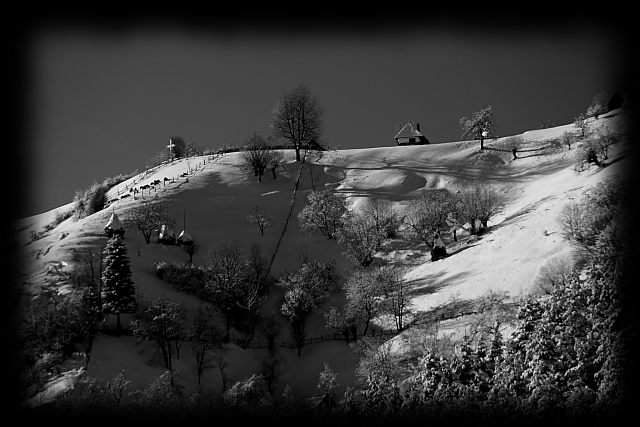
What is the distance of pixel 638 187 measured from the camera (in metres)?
3.69

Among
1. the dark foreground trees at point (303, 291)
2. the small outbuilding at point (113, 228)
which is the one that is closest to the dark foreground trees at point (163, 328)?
the dark foreground trees at point (303, 291)

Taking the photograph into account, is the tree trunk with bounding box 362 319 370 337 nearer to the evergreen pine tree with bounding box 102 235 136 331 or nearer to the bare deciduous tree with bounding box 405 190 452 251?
the bare deciduous tree with bounding box 405 190 452 251

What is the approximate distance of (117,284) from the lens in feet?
102

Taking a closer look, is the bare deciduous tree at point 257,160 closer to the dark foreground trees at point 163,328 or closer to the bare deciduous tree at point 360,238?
the bare deciduous tree at point 360,238

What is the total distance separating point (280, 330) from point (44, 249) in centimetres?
2161

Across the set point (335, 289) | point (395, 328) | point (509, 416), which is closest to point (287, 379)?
point (395, 328)

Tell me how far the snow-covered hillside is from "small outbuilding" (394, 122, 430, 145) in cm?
656

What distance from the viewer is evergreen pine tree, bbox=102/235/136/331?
30438 millimetres

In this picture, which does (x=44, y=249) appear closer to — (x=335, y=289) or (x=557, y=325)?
(x=335, y=289)

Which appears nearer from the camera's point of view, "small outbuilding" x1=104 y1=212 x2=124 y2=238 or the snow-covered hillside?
the snow-covered hillside

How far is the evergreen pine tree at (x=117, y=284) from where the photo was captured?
99.9 ft

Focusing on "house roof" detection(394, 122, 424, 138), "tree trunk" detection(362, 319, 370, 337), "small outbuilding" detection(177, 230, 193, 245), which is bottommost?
"tree trunk" detection(362, 319, 370, 337)

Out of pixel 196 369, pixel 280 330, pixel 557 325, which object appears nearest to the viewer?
pixel 557 325

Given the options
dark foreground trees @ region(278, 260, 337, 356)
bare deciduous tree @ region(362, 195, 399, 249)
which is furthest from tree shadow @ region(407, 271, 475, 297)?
bare deciduous tree @ region(362, 195, 399, 249)
